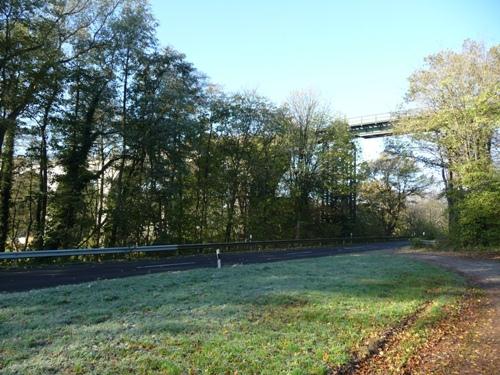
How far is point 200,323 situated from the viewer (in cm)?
653

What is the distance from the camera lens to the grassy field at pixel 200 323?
493 cm

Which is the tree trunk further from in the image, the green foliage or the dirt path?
the green foliage

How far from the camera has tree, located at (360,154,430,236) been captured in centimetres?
5578

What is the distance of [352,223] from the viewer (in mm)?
47812

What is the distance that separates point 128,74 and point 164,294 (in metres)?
22.3

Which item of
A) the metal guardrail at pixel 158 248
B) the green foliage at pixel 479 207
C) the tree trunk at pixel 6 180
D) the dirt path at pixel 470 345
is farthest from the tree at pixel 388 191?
the dirt path at pixel 470 345

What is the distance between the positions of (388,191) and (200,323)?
179 ft

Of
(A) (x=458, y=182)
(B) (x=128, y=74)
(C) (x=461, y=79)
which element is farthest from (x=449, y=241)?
(B) (x=128, y=74)

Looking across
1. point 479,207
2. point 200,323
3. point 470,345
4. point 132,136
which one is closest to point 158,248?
point 132,136

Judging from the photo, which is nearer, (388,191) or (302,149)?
(302,149)

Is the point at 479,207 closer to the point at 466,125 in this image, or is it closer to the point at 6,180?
the point at 466,125

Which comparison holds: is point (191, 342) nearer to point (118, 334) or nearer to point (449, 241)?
point (118, 334)

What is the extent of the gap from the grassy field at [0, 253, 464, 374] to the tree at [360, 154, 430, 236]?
4599 cm

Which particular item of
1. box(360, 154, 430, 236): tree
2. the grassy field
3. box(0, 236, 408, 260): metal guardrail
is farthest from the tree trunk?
box(360, 154, 430, 236): tree
